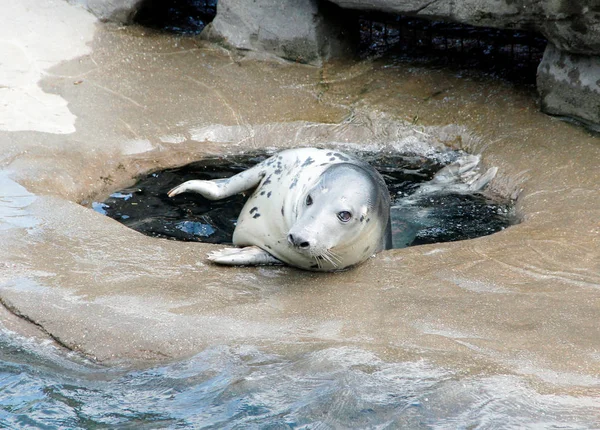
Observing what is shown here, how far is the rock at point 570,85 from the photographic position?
6.13 meters

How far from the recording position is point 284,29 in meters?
7.55

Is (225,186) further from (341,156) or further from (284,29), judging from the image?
(284,29)

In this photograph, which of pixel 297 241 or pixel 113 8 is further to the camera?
pixel 113 8

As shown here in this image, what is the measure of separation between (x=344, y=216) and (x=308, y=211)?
20cm

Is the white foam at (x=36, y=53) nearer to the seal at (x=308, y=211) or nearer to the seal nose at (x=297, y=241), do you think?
the seal at (x=308, y=211)

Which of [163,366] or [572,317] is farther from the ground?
[572,317]

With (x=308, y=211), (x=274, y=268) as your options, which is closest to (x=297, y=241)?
(x=308, y=211)

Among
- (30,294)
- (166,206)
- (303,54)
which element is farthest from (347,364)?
A: (303,54)

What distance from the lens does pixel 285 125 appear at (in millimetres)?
6879

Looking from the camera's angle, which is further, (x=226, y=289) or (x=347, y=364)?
(x=226, y=289)

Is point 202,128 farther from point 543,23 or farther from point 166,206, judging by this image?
point 543,23

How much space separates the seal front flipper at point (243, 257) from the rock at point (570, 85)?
2.78m

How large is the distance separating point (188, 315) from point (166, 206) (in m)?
1.90

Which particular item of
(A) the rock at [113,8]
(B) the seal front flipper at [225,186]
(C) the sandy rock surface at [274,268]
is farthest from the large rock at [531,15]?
(A) the rock at [113,8]
